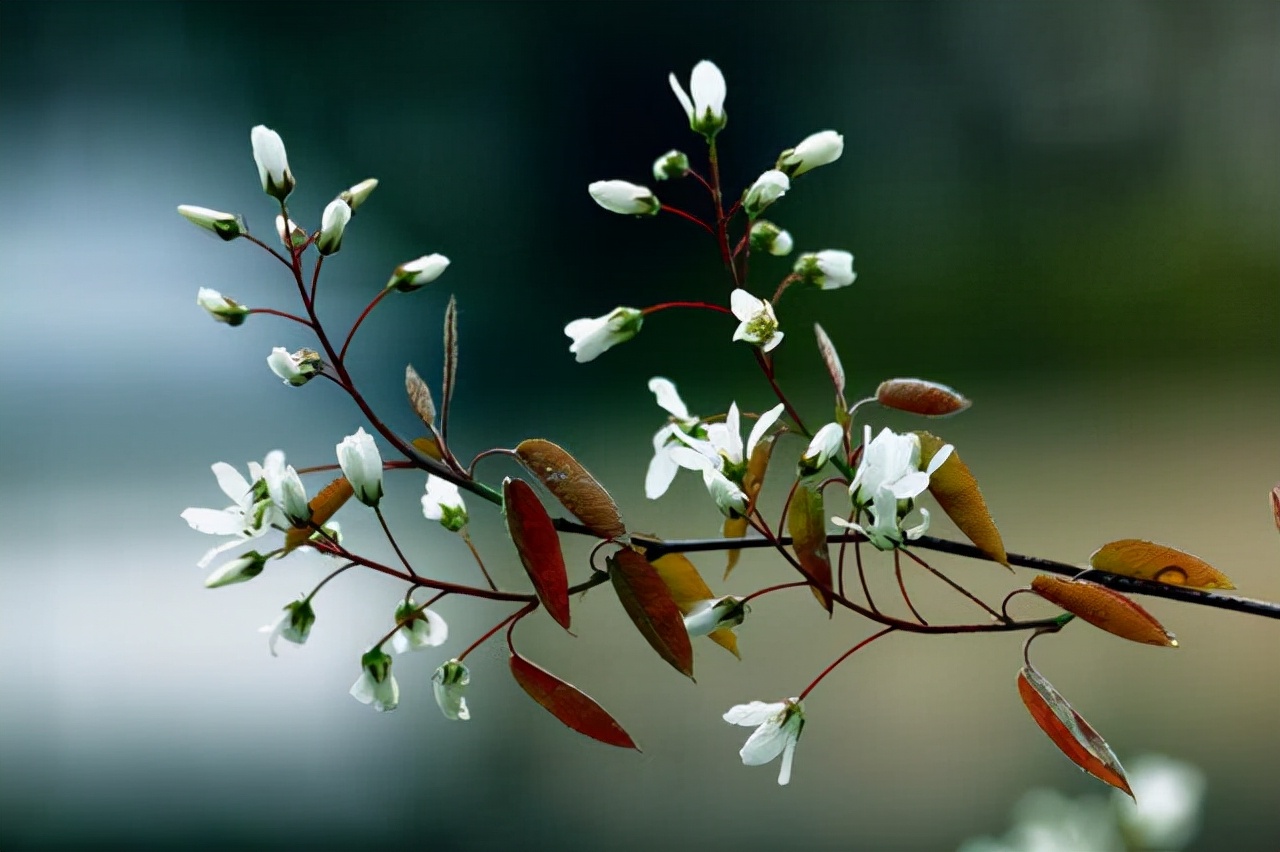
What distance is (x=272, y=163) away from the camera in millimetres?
334

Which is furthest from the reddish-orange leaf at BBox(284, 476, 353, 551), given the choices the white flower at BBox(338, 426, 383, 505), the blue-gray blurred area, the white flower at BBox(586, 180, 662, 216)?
the blue-gray blurred area

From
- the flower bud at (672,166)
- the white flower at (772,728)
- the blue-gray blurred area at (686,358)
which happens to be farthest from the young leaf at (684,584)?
the blue-gray blurred area at (686,358)

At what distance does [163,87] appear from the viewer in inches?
119

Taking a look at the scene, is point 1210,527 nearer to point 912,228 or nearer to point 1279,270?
point 1279,270

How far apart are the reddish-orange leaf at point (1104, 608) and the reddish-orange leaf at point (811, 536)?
54mm

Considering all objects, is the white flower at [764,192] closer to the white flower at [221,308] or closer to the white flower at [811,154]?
the white flower at [811,154]

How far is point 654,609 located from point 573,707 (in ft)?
0.13

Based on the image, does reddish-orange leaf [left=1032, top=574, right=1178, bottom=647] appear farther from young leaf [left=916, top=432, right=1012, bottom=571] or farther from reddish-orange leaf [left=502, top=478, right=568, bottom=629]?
reddish-orange leaf [left=502, top=478, right=568, bottom=629]

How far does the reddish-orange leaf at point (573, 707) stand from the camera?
0.31m

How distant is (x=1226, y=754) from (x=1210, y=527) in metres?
0.56

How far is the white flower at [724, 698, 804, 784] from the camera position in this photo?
1.11ft

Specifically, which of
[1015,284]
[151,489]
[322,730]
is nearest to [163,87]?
[151,489]

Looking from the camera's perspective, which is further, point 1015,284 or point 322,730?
point 1015,284

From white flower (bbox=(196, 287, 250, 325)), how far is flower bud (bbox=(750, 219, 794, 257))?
0.15 meters
